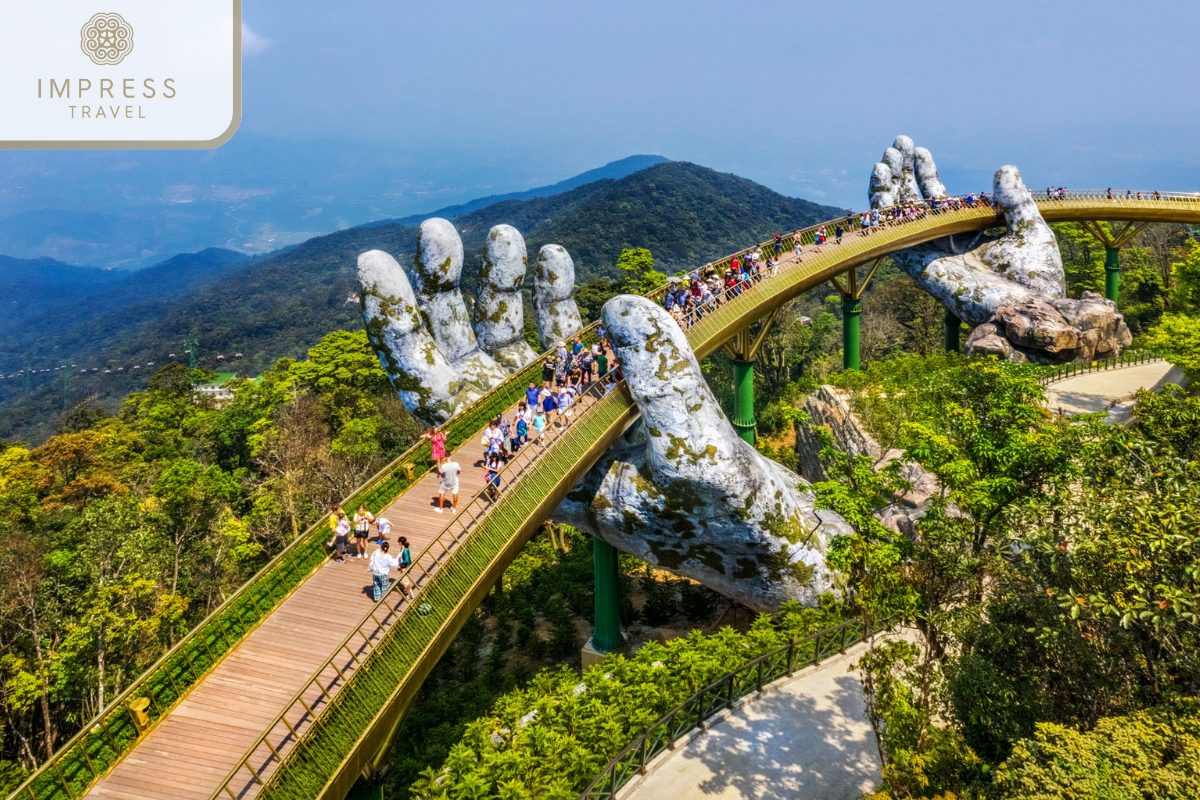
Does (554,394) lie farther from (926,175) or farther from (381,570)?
(926,175)

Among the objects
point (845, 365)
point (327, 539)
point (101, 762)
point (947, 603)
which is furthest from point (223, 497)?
point (947, 603)

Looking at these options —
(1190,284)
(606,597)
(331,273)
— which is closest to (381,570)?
(606,597)

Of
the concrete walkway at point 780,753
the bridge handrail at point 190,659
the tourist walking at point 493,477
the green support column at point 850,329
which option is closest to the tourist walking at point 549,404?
the tourist walking at point 493,477

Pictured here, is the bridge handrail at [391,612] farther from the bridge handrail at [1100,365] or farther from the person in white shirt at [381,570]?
the bridge handrail at [1100,365]

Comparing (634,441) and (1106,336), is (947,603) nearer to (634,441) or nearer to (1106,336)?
(634,441)

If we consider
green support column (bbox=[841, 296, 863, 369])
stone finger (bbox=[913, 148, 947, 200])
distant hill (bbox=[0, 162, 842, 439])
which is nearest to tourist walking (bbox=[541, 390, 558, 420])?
green support column (bbox=[841, 296, 863, 369])

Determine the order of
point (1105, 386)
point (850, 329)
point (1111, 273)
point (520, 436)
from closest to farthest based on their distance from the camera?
point (520, 436) < point (1105, 386) < point (850, 329) < point (1111, 273)
